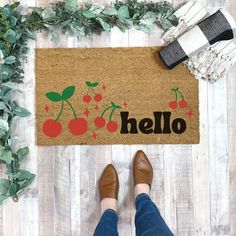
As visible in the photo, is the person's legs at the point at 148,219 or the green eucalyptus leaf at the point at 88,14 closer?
the person's legs at the point at 148,219

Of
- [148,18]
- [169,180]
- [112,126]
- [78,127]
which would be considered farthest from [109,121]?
[148,18]

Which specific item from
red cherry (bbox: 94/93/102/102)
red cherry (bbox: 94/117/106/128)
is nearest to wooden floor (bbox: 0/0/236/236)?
red cherry (bbox: 94/117/106/128)

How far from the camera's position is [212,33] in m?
1.69

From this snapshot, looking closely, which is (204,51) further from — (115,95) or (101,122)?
(101,122)

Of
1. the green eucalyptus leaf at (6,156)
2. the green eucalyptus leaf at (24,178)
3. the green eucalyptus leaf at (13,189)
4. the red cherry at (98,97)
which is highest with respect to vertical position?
the red cherry at (98,97)

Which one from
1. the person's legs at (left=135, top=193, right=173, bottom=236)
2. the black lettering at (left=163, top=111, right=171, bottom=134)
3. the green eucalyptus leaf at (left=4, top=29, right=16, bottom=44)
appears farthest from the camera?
the black lettering at (left=163, top=111, right=171, bottom=134)

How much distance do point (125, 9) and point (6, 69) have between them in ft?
1.92

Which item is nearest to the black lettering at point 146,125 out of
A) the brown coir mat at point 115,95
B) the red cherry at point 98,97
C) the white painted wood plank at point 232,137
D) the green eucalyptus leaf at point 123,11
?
the brown coir mat at point 115,95

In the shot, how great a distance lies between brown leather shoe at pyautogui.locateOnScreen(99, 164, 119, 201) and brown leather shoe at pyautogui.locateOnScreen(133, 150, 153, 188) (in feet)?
0.30

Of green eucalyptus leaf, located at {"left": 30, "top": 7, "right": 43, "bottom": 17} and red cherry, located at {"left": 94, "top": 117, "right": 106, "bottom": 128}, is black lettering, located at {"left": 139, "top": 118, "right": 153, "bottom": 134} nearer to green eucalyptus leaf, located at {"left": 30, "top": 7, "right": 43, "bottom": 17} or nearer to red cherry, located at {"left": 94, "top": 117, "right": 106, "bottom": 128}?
red cherry, located at {"left": 94, "top": 117, "right": 106, "bottom": 128}

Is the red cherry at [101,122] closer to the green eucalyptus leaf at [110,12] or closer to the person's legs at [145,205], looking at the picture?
the person's legs at [145,205]

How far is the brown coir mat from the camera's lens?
1789 mm

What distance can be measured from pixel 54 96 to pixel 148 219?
69cm

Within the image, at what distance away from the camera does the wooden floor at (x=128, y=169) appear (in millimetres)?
1798
